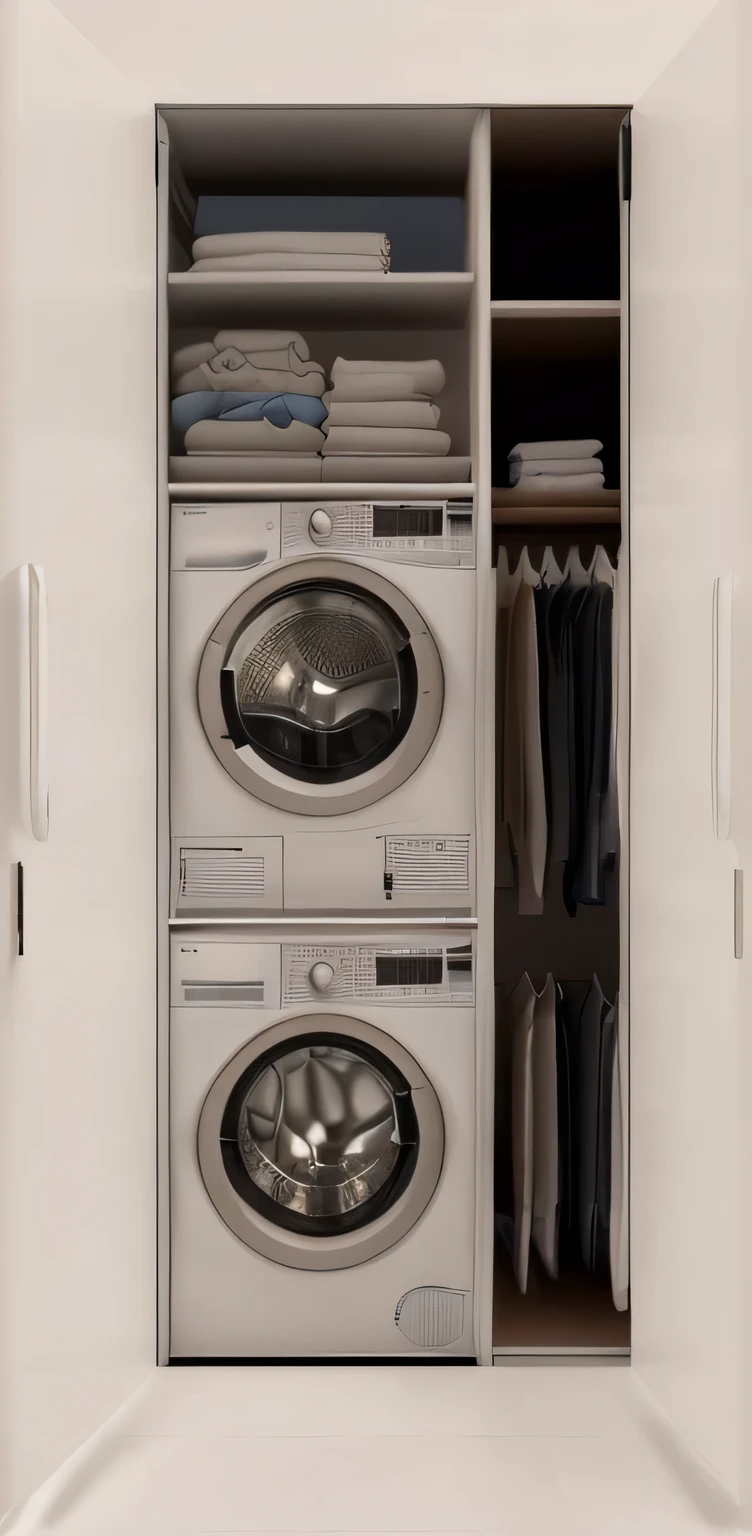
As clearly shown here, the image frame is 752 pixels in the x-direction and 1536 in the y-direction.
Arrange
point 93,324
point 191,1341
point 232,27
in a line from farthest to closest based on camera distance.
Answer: point 191,1341 → point 232,27 → point 93,324

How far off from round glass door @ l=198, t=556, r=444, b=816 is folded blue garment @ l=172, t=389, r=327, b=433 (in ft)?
1.04

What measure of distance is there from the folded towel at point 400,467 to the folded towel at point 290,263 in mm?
376

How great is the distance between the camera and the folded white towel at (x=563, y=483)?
2.36 meters

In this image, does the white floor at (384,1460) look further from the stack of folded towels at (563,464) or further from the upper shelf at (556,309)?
the upper shelf at (556,309)

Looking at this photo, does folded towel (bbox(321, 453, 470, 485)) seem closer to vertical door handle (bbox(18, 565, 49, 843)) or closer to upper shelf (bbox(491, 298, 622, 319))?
upper shelf (bbox(491, 298, 622, 319))

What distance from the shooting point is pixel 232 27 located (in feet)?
6.35

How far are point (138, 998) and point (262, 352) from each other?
135 cm

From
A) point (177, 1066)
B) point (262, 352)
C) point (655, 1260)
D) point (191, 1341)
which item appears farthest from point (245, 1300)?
point (262, 352)

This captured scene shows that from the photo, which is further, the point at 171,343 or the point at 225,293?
the point at 171,343

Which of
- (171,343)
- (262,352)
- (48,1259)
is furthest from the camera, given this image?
(171,343)

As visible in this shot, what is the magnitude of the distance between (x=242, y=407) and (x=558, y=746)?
0.96 metres

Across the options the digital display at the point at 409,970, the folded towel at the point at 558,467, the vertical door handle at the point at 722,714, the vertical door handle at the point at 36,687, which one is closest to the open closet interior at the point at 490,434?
the folded towel at the point at 558,467

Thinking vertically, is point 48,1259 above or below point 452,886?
below

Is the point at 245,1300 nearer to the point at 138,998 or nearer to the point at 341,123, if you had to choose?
the point at 138,998
